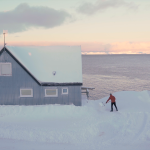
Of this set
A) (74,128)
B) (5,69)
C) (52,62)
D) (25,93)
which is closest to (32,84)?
(25,93)

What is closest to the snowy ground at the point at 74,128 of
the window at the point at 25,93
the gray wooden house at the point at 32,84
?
the gray wooden house at the point at 32,84

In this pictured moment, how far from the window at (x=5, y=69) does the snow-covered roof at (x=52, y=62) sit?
4.59 feet

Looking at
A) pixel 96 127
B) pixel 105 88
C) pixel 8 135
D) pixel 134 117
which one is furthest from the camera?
pixel 105 88

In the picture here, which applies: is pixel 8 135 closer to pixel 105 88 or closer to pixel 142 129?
pixel 142 129

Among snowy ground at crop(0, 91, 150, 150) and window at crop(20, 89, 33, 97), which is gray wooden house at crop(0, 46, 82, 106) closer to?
window at crop(20, 89, 33, 97)

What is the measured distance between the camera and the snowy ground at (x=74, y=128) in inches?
468

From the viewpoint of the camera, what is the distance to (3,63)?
18.7 meters

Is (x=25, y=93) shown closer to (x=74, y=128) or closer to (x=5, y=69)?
(x=5, y=69)

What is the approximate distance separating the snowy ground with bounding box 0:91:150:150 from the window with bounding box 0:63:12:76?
12.1ft

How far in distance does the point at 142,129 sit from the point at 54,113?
8.43 metres

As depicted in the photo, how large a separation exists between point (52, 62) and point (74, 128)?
31.2 feet

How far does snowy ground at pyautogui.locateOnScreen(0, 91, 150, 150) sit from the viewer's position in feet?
39.0

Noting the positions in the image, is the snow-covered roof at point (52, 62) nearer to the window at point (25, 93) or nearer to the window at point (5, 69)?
the window at point (5, 69)

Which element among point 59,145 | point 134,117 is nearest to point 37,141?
point 59,145
